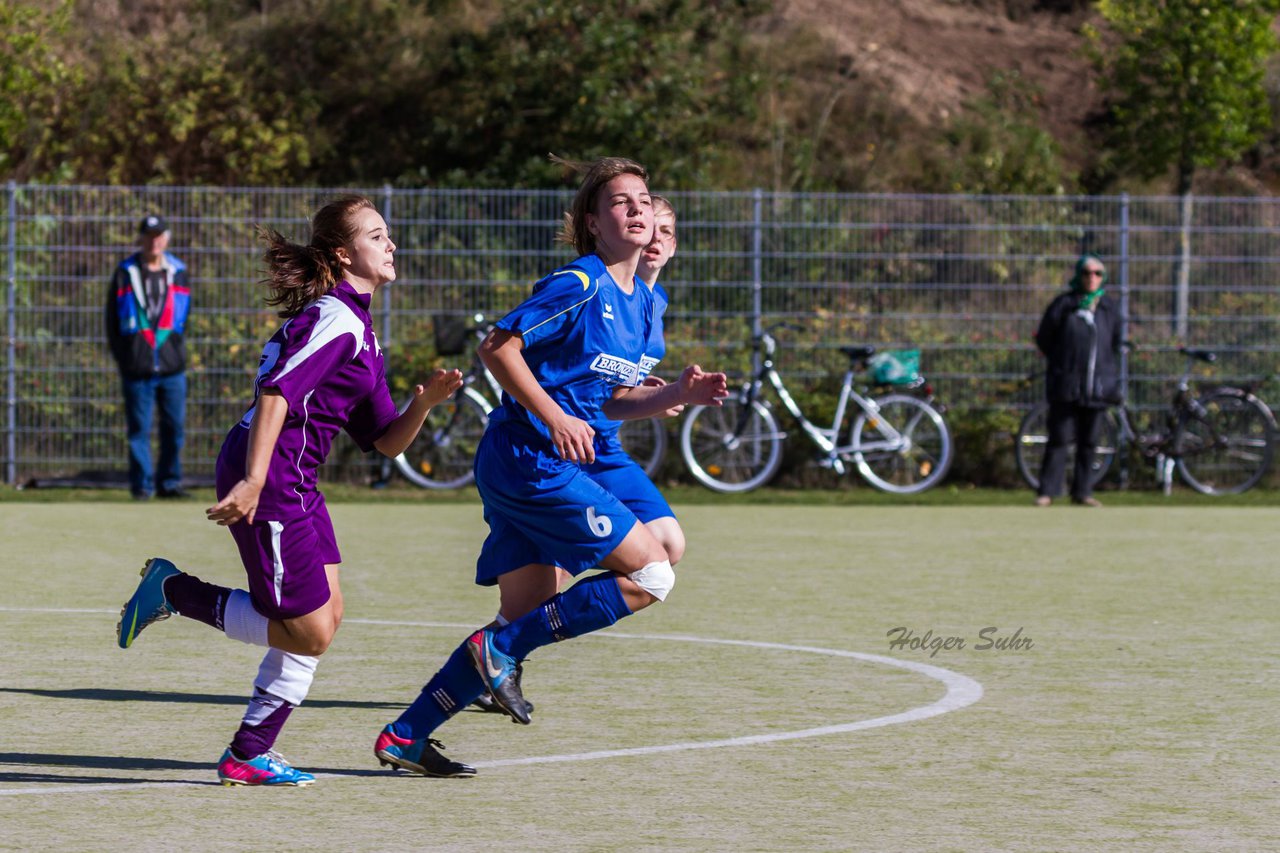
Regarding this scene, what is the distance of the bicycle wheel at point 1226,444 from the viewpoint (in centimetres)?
1747

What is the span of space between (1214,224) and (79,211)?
9.84 meters

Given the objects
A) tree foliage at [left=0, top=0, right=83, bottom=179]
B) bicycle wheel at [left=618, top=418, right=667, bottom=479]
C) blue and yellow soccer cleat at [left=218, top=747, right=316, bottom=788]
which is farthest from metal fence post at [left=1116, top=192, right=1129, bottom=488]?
blue and yellow soccer cleat at [left=218, top=747, right=316, bottom=788]

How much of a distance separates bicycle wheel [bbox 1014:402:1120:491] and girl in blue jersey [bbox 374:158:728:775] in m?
11.6

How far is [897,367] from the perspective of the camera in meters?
17.1

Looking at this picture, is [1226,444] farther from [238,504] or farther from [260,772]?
[238,504]

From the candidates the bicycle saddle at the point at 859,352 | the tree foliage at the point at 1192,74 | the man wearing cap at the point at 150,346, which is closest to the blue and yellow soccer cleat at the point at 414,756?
the man wearing cap at the point at 150,346

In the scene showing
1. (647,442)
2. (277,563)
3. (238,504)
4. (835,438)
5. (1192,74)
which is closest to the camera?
(238,504)

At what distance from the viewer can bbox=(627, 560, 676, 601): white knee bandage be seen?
5.70m

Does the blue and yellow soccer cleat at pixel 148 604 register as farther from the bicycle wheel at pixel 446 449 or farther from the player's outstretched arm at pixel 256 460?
the bicycle wheel at pixel 446 449

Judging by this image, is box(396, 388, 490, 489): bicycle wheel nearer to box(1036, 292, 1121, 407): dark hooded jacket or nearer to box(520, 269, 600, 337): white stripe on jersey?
box(1036, 292, 1121, 407): dark hooded jacket

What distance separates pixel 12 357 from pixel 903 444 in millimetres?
7595

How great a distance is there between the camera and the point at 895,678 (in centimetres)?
733

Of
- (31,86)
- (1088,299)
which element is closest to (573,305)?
(1088,299)

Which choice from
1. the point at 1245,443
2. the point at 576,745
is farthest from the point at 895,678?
the point at 1245,443
